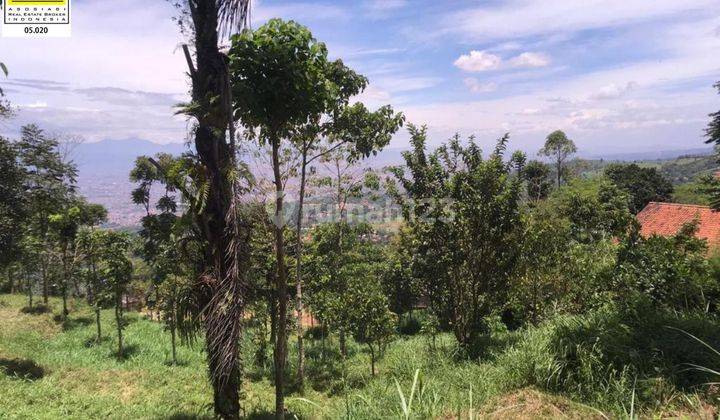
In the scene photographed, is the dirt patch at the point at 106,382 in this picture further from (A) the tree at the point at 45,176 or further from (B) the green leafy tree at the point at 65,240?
(A) the tree at the point at 45,176

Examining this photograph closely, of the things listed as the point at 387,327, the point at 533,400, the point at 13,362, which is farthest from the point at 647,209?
the point at 13,362

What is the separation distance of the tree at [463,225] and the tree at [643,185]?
116 ft

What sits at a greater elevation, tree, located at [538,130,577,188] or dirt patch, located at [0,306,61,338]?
tree, located at [538,130,577,188]

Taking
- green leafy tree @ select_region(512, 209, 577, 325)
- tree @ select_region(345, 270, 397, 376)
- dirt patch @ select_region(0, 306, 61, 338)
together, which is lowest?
dirt patch @ select_region(0, 306, 61, 338)

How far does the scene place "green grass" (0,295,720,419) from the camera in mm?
4512

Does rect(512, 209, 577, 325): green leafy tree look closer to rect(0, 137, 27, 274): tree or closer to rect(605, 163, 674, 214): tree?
rect(0, 137, 27, 274): tree

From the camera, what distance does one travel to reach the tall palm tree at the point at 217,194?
4.87 metres

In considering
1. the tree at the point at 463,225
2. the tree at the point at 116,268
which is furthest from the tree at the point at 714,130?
the tree at the point at 116,268

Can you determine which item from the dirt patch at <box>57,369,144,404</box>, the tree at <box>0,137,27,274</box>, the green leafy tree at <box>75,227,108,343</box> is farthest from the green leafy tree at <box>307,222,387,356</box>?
the tree at <box>0,137,27,274</box>

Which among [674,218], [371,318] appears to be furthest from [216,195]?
[674,218]

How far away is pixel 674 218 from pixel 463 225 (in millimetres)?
22844

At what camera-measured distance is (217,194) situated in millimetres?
5047

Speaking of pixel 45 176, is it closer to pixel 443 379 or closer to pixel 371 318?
pixel 371 318

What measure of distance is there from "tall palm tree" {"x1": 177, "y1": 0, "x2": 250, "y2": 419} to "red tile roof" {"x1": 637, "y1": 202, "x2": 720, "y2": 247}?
23.4 meters
